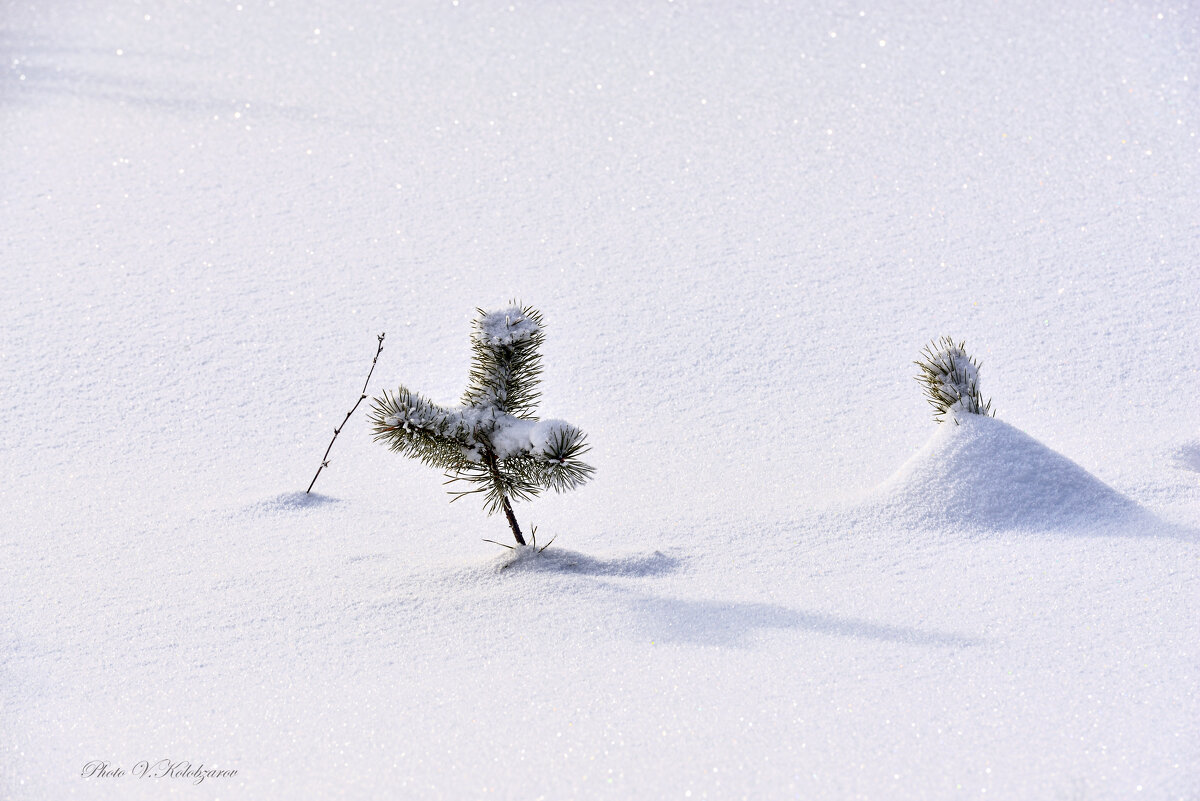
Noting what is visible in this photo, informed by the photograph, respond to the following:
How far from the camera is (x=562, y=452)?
10.3 feet

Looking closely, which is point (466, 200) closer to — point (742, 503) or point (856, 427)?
point (856, 427)

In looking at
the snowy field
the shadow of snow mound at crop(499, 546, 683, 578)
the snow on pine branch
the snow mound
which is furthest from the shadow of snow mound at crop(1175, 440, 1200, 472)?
the snow on pine branch

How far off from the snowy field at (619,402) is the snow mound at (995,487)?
0.02m

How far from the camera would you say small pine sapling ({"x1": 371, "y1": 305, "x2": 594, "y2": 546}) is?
10.3 ft

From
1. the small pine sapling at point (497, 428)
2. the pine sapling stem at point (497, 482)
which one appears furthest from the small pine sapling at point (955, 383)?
the pine sapling stem at point (497, 482)

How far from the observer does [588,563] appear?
133 inches

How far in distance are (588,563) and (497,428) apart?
561mm

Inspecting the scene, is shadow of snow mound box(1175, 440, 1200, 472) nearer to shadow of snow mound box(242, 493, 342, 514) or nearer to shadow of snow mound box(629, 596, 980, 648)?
shadow of snow mound box(629, 596, 980, 648)

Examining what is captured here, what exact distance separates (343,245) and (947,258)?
4.17 m

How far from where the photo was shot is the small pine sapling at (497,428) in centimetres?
314

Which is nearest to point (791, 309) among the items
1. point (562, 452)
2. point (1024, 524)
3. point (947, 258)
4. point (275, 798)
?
point (947, 258)

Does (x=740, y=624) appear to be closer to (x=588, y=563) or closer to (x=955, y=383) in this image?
(x=588, y=563)

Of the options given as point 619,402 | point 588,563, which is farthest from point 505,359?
point 619,402

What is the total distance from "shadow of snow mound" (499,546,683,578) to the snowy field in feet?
0.08
